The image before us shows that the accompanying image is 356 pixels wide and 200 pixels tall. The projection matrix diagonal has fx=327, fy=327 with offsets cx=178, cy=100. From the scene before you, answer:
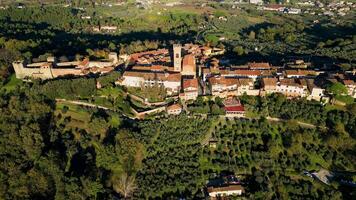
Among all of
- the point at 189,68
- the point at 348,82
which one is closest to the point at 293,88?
the point at 348,82

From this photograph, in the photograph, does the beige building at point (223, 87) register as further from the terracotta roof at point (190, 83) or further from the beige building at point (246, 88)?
the terracotta roof at point (190, 83)

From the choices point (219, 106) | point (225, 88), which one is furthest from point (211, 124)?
point (225, 88)

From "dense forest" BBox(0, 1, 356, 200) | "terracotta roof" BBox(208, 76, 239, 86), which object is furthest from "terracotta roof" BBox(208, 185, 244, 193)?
"terracotta roof" BBox(208, 76, 239, 86)

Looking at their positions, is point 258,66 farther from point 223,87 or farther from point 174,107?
point 174,107

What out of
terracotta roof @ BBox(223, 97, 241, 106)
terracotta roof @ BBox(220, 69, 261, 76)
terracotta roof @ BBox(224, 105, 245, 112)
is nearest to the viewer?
terracotta roof @ BBox(224, 105, 245, 112)

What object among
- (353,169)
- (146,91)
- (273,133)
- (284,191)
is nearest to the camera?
(284,191)

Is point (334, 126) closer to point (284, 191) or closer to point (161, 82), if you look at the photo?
point (284, 191)

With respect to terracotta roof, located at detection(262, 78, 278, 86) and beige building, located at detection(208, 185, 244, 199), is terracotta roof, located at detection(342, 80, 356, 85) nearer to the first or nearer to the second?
terracotta roof, located at detection(262, 78, 278, 86)

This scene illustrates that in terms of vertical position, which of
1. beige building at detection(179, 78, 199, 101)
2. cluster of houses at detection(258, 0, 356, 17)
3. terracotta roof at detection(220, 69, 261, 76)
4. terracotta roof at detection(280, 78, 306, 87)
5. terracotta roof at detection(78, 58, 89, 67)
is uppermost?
cluster of houses at detection(258, 0, 356, 17)
